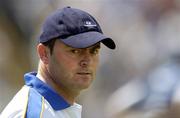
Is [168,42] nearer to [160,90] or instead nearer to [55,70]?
[160,90]

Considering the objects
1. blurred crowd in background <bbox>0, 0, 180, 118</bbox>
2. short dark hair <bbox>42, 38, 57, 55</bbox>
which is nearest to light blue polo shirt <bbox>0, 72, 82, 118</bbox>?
short dark hair <bbox>42, 38, 57, 55</bbox>

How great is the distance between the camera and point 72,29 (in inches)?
100

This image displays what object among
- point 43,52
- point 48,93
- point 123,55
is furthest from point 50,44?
point 123,55

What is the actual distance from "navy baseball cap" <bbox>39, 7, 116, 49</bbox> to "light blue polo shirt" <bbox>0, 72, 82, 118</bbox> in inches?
7.6

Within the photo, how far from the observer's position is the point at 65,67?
2598 mm

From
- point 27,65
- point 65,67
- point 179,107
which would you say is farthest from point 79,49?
point 27,65

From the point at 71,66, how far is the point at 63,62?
0.04m

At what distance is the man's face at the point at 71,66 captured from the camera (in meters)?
2.57

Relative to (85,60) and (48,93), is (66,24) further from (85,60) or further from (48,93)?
(48,93)

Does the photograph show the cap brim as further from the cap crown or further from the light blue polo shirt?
the light blue polo shirt

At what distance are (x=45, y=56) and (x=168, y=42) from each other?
14.5 ft

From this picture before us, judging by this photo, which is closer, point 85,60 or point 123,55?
point 85,60

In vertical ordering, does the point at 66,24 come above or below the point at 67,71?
above

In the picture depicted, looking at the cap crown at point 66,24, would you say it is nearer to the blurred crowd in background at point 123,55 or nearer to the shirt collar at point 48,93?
the shirt collar at point 48,93
